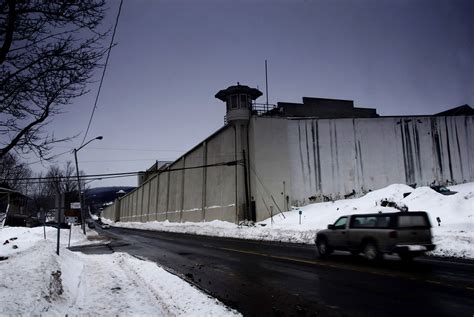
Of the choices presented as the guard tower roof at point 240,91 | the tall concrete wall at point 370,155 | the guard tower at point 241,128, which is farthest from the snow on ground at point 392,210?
the guard tower roof at point 240,91

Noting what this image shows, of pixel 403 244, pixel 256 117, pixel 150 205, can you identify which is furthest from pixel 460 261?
pixel 150 205

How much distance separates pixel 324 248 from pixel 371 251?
98.6 inches

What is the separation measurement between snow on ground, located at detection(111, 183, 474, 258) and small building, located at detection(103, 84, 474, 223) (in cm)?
240

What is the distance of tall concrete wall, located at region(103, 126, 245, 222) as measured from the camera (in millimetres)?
40844

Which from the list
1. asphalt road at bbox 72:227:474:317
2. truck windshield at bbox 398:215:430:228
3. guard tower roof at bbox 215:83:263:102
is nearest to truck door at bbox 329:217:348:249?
asphalt road at bbox 72:227:474:317

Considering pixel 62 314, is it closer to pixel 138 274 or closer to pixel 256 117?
pixel 138 274

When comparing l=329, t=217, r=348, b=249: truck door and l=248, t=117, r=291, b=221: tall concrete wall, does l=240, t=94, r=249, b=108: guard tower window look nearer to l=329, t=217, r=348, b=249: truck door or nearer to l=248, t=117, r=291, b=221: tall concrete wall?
l=248, t=117, r=291, b=221: tall concrete wall

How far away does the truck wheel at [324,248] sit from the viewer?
1558 cm

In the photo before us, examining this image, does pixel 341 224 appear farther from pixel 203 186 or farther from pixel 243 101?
pixel 203 186

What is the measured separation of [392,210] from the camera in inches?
1067

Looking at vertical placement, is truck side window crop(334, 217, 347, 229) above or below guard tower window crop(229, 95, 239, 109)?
below

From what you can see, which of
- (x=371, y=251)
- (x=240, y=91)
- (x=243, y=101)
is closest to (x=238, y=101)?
(x=243, y=101)

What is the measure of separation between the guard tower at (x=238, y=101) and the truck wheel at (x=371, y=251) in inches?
1086

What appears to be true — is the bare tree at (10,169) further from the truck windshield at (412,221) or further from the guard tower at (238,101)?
the guard tower at (238,101)
